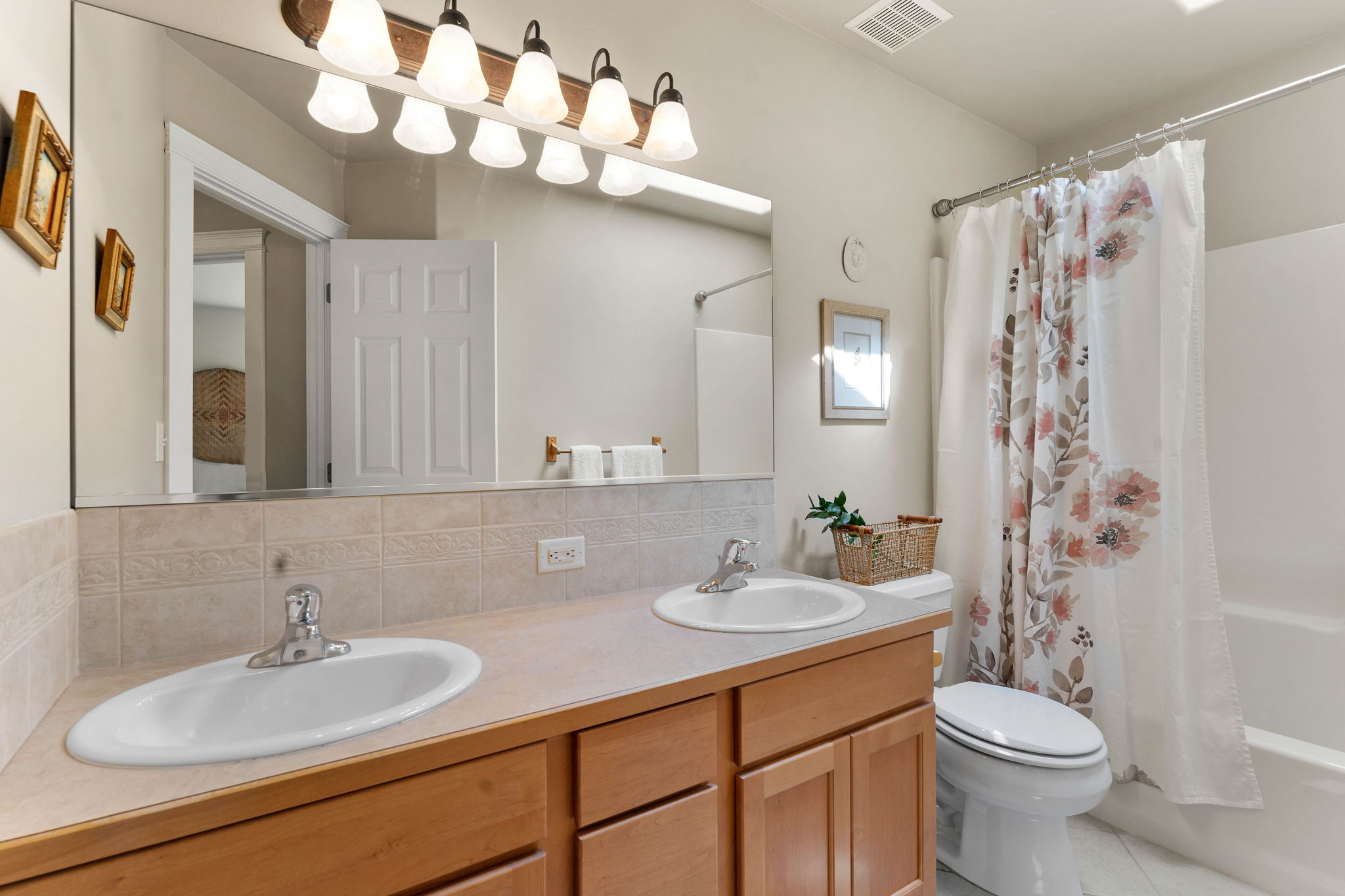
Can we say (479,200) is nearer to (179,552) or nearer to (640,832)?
(179,552)

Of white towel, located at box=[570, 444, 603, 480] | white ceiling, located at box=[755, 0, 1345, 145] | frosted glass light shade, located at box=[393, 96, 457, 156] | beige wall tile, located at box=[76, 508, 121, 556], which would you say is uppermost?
white ceiling, located at box=[755, 0, 1345, 145]

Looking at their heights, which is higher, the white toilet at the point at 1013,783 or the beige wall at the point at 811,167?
the beige wall at the point at 811,167

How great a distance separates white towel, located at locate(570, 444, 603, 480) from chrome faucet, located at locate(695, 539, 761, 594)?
1.22ft

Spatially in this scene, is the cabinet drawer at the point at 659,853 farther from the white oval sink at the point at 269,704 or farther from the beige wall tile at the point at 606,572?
the beige wall tile at the point at 606,572

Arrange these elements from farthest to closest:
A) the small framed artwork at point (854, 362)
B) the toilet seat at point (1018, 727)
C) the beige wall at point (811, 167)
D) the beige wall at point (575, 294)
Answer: the small framed artwork at point (854, 362) < the beige wall at point (811, 167) < the toilet seat at point (1018, 727) < the beige wall at point (575, 294)

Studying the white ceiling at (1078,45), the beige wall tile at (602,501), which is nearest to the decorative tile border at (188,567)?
the beige wall tile at (602,501)

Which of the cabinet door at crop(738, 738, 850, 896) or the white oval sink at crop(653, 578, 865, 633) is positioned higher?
the white oval sink at crop(653, 578, 865, 633)

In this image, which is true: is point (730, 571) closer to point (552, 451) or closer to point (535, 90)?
point (552, 451)

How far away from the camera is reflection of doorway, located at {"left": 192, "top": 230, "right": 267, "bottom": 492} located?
1.14 metres

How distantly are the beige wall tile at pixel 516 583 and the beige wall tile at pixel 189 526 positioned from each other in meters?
0.45

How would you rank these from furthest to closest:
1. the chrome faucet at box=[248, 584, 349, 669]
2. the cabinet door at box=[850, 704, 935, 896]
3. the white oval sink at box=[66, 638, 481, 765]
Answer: the cabinet door at box=[850, 704, 935, 896]
the chrome faucet at box=[248, 584, 349, 669]
the white oval sink at box=[66, 638, 481, 765]

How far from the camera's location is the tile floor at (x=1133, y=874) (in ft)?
5.39

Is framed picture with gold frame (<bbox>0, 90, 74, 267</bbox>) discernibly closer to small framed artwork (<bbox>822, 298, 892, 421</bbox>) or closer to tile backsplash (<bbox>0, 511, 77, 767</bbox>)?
tile backsplash (<bbox>0, 511, 77, 767</bbox>)

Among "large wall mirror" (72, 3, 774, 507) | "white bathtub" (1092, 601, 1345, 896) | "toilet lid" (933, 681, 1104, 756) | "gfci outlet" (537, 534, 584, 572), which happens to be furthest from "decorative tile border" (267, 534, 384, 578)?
"white bathtub" (1092, 601, 1345, 896)
